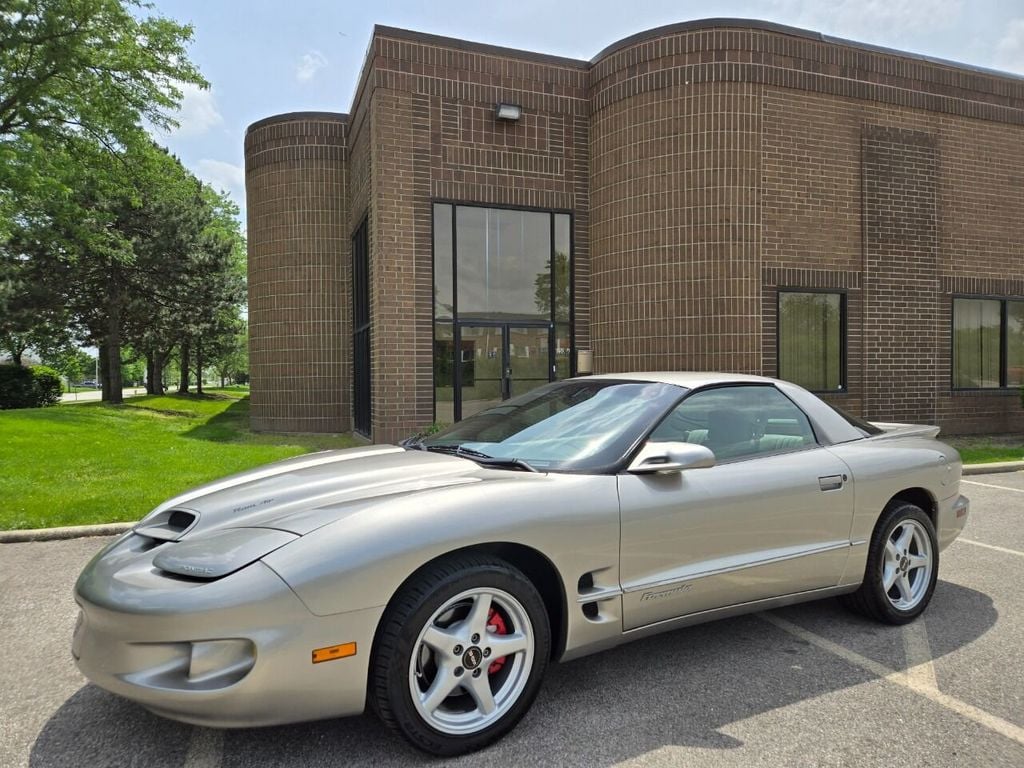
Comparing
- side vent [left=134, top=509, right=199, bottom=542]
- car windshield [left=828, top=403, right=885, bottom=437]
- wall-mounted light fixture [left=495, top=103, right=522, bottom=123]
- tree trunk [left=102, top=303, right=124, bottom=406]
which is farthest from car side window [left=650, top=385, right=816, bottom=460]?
A: tree trunk [left=102, top=303, right=124, bottom=406]

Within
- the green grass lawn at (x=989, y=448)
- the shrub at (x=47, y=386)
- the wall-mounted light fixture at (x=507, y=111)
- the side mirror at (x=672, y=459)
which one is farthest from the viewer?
the shrub at (x=47, y=386)

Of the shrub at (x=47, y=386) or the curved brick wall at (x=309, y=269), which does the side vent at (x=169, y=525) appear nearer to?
the curved brick wall at (x=309, y=269)

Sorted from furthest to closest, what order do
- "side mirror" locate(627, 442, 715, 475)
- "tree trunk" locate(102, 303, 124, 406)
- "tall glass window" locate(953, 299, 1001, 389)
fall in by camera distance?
"tree trunk" locate(102, 303, 124, 406), "tall glass window" locate(953, 299, 1001, 389), "side mirror" locate(627, 442, 715, 475)

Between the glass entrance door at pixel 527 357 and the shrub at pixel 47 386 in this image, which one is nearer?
the glass entrance door at pixel 527 357

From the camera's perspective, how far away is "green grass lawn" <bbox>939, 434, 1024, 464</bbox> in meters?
9.91

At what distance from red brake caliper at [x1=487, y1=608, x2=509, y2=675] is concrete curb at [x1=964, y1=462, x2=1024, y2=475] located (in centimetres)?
868

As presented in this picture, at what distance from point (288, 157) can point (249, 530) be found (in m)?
13.7

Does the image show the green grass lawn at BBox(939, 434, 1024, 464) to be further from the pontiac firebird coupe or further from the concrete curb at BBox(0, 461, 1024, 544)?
the concrete curb at BBox(0, 461, 1024, 544)

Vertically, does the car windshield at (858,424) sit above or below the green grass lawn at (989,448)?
above

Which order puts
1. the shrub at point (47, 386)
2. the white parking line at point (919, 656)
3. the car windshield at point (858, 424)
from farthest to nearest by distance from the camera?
1. the shrub at point (47, 386)
2. the car windshield at point (858, 424)
3. the white parking line at point (919, 656)

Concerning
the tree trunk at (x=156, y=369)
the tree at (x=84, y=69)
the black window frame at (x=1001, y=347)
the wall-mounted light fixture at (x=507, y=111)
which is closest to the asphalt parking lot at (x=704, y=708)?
the wall-mounted light fixture at (x=507, y=111)

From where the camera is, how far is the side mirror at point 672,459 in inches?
113

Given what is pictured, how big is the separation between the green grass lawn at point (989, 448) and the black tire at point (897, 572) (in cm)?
676

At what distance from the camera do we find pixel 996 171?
13.1 m
